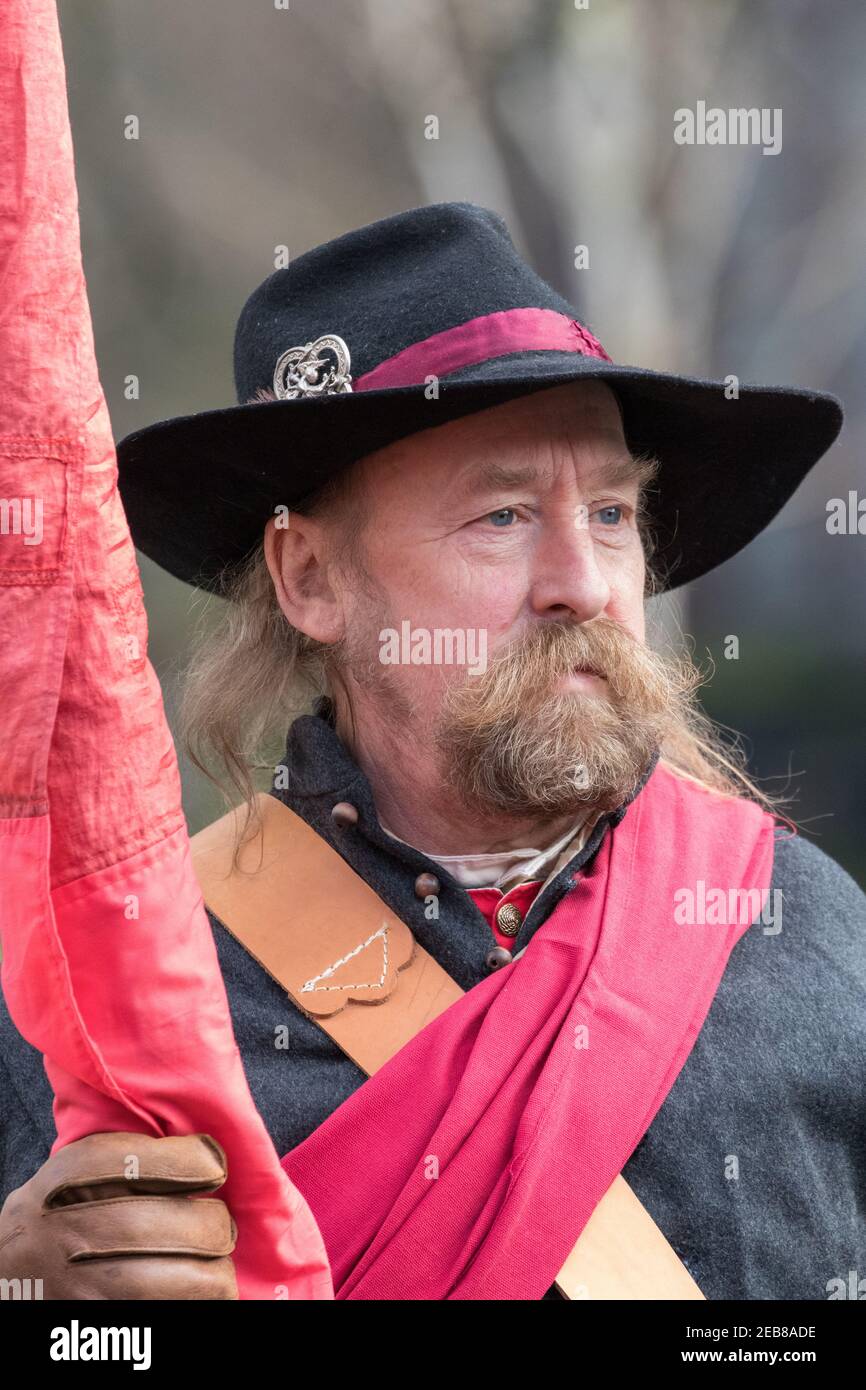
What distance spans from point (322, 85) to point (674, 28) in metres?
0.97

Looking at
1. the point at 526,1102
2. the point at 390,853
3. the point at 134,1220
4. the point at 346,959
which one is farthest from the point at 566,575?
the point at 134,1220

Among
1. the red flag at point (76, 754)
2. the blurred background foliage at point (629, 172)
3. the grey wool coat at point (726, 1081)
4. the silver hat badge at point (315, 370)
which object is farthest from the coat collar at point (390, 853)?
the blurred background foliage at point (629, 172)

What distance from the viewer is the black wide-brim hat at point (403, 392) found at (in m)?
2.46

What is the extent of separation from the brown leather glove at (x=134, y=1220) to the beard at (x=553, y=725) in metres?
0.94

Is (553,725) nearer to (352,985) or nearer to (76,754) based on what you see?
(352,985)

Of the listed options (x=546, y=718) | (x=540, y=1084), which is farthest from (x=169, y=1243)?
(x=546, y=718)

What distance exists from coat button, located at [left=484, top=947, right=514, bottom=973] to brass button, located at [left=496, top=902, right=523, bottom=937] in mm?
79

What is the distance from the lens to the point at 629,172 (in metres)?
4.04

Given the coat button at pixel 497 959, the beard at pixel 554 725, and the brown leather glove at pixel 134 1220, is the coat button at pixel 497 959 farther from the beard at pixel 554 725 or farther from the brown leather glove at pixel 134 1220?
the brown leather glove at pixel 134 1220

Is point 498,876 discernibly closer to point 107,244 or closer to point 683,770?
point 683,770

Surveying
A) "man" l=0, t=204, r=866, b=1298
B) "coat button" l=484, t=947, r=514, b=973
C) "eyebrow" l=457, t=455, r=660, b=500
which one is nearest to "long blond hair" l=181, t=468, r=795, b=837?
"man" l=0, t=204, r=866, b=1298

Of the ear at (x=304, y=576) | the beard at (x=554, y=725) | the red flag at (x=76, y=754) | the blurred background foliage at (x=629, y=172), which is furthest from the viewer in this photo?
the blurred background foliage at (x=629, y=172)

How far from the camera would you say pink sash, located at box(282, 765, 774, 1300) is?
2070 mm

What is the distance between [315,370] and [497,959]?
1055mm
